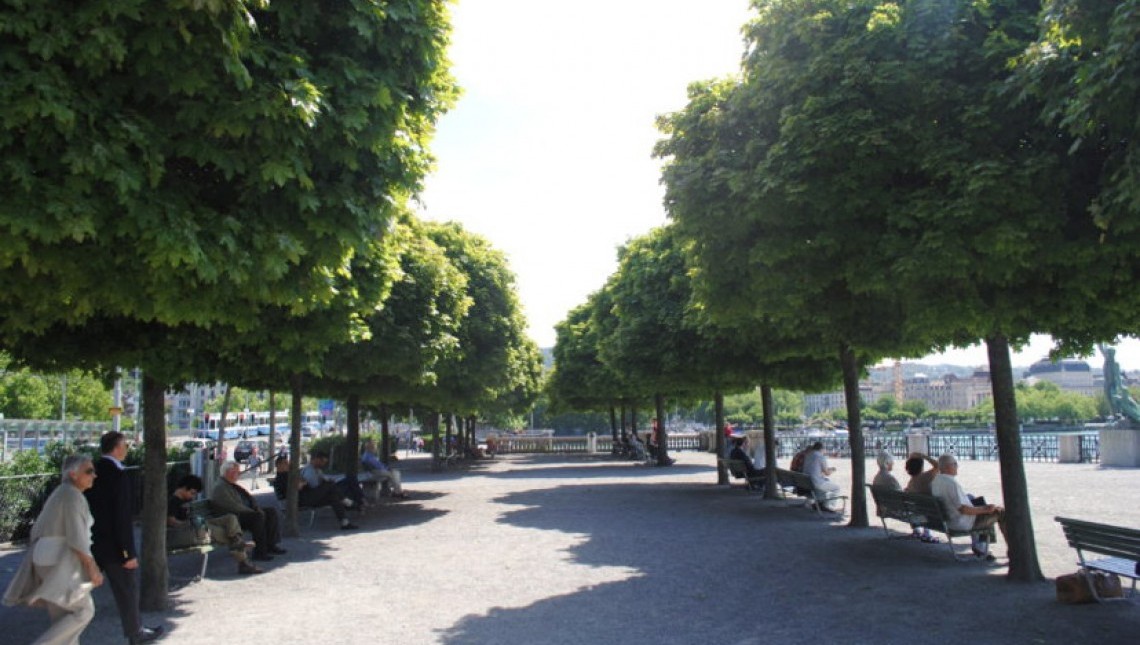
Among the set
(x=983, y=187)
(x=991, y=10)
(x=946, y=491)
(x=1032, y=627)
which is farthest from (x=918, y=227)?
(x=946, y=491)

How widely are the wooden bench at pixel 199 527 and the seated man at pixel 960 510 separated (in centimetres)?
943

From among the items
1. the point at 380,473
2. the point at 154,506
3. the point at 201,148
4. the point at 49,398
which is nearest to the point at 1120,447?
the point at 380,473

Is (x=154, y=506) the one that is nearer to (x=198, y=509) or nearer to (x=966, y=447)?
(x=198, y=509)

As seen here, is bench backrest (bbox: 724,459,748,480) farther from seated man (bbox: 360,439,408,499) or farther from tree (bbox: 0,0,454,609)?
tree (bbox: 0,0,454,609)

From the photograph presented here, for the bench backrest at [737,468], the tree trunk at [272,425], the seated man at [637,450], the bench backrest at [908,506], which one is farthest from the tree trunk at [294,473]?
the seated man at [637,450]

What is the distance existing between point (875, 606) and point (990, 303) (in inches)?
132

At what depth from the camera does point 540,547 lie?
12.5 metres

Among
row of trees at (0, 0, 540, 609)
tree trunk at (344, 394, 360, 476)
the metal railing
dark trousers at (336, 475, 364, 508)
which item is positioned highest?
row of trees at (0, 0, 540, 609)

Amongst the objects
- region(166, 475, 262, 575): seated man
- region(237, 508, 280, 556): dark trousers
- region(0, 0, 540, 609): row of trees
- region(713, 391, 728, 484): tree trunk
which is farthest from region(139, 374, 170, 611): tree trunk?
region(713, 391, 728, 484): tree trunk

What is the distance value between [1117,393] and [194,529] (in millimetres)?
32821

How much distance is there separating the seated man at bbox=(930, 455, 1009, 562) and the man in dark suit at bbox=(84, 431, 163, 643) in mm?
9247

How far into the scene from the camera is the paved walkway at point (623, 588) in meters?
7.39

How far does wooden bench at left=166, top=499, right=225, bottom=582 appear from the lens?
10.1 m

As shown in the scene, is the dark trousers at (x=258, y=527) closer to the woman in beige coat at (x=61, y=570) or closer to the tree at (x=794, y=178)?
the woman in beige coat at (x=61, y=570)
